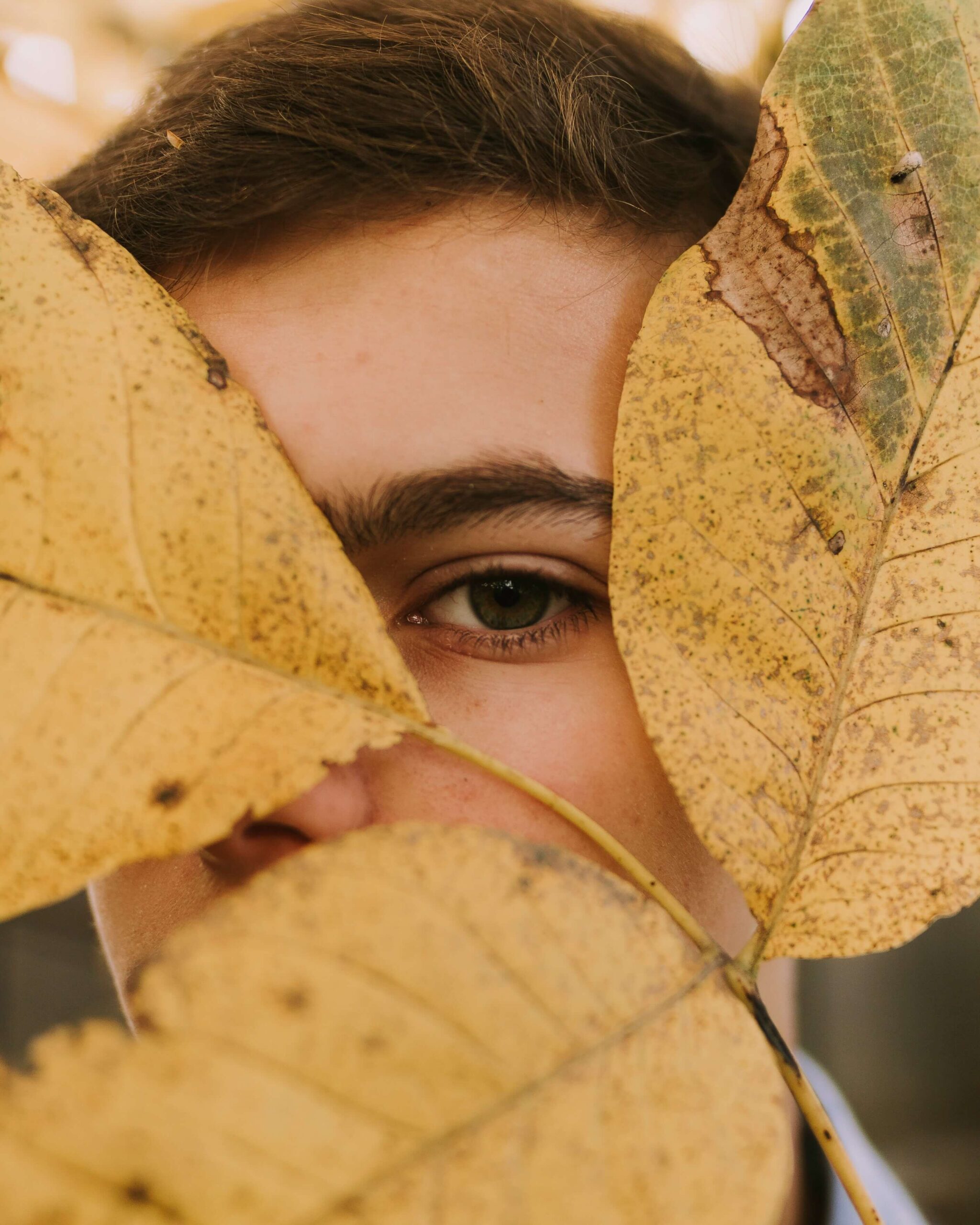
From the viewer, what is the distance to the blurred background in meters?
1.77

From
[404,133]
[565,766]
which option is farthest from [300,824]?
[404,133]

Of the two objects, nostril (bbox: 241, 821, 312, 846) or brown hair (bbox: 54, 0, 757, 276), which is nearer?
nostril (bbox: 241, 821, 312, 846)

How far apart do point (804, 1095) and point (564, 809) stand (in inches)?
4.9

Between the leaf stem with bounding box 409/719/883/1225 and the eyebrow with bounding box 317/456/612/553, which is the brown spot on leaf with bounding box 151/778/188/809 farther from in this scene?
the eyebrow with bounding box 317/456/612/553

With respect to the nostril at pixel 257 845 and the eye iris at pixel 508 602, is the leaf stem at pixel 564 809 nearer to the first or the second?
the nostril at pixel 257 845

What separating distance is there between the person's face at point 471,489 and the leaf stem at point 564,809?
160 millimetres

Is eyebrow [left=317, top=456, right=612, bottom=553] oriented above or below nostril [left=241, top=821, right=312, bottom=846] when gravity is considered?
above

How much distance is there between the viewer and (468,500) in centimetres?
53

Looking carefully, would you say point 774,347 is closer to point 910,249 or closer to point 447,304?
point 910,249

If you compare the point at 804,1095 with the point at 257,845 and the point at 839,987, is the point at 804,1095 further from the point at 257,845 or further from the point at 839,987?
the point at 839,987

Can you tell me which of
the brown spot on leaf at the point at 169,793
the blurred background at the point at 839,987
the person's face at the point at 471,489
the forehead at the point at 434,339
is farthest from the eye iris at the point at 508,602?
the blurred background at the point at 839,987

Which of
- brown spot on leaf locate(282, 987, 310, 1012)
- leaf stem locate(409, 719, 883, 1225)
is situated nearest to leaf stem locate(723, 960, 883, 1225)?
leaf stem locate(409, 719, 883, 1225)

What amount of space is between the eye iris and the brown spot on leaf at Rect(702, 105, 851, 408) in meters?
0.26

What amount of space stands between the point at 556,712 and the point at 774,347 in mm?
253
